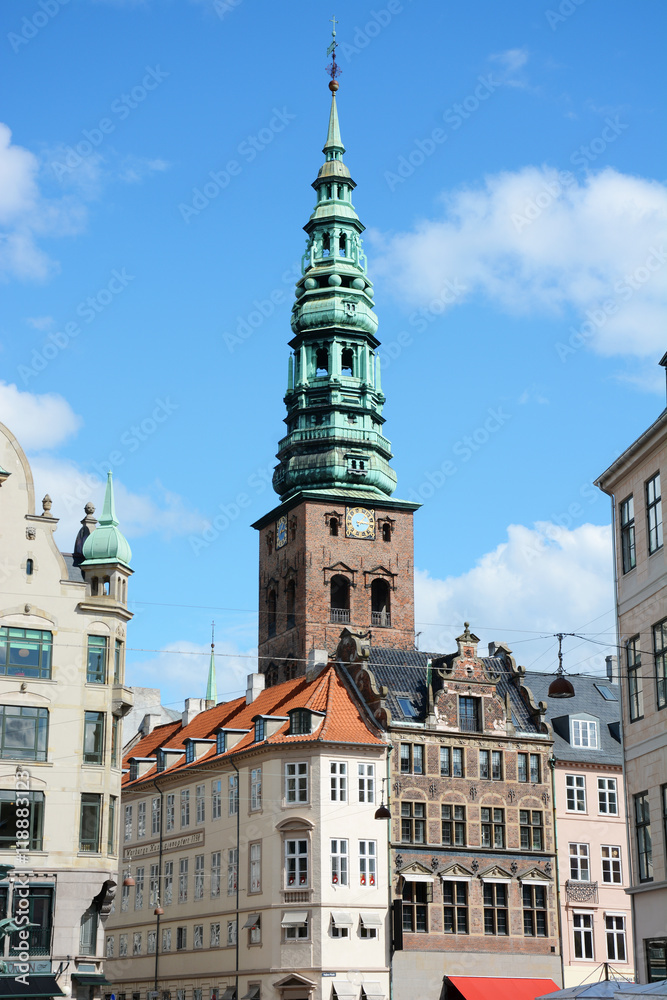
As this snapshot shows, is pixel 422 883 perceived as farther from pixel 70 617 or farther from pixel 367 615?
pixel 367 615

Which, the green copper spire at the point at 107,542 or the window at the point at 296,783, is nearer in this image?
the green copper spire at the point at 107,542

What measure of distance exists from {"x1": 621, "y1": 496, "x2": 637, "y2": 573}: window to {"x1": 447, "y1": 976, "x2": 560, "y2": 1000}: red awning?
1006 inches

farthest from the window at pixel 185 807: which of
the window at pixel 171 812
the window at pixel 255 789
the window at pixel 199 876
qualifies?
the window at pixel 255 789

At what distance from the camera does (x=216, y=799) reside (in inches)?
2596

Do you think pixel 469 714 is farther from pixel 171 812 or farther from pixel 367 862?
pixel 171 812

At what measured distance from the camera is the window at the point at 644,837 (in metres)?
38.2

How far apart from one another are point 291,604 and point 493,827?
27.2m

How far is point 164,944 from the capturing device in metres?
68.1

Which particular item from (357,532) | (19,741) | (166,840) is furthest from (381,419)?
(19,741)

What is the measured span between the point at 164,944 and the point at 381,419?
1395 inches

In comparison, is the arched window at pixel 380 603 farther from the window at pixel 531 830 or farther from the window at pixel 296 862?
the window at pixel 296 862

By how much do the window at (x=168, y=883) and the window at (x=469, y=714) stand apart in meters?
16.1

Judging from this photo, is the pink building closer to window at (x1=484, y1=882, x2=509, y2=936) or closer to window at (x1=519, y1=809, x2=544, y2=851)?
window at (x1=519, y1=809, x2=544, y2=851)

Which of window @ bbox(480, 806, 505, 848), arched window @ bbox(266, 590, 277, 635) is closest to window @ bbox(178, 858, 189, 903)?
window @ bbox(480, 806, 505, 848)
